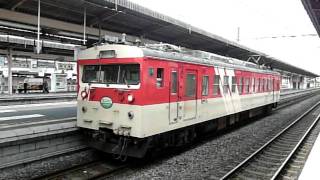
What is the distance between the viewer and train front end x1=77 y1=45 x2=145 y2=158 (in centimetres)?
841

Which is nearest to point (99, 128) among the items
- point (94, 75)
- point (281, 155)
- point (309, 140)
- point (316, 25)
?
point (94, 75)

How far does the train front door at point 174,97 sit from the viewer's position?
9391 mm

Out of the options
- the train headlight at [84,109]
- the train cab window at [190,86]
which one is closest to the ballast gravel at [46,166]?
the train headlight at [84,109]

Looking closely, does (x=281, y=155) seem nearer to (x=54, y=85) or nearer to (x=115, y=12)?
(x=115, y=12)

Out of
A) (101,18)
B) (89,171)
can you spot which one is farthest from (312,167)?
(101,18)

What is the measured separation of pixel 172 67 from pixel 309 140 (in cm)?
792

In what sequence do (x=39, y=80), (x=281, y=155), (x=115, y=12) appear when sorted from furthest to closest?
1. (x=39, y=80)
2. (x=115, y=12)
3. (x=281, y=155)

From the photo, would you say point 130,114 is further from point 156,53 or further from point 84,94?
point 84,94

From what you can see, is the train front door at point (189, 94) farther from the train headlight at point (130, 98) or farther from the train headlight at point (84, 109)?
the train headlight at point (84, 109)

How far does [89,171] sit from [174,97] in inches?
122

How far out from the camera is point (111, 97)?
29.1ft

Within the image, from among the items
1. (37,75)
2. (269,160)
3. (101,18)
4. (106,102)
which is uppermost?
(101,18)

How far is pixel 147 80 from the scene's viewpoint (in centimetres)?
838

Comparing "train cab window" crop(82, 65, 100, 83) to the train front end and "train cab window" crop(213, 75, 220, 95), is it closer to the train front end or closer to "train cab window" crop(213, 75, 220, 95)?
the train front end
